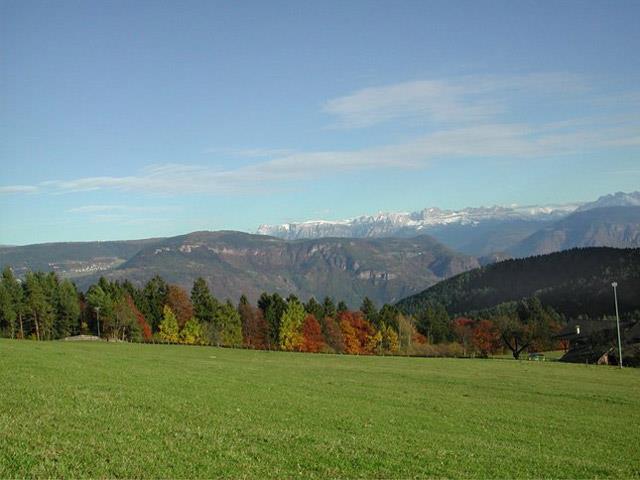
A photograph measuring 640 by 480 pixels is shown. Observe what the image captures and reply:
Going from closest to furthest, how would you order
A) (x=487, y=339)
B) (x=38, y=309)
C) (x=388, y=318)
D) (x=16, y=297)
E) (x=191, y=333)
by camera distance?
(x=16, y=297) → (x=38, y=309) → (x=191, y=333) → (x=388, y=318) → (x=487, y=339)

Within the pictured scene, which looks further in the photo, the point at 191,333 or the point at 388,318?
the point at 388,318

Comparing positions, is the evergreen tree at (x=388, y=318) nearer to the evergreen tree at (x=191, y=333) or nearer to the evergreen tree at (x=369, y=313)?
the evergreen tree at (x=369, y=313)

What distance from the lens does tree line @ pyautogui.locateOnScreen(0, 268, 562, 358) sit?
111m

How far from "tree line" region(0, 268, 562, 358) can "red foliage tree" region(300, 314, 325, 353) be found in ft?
0.62

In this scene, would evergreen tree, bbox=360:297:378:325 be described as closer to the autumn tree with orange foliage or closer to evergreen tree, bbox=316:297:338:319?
the autumn tree with orange foliage

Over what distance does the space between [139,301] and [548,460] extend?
119252mm

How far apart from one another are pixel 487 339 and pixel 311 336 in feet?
163

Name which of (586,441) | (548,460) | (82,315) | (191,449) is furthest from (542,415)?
(82,315)

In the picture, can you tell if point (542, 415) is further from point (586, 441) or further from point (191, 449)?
point (191, 449)

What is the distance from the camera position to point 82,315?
4847 inches

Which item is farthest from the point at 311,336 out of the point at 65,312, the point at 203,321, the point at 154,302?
the point at 65,312

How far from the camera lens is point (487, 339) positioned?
508 feet

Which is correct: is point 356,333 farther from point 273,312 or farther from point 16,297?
point 16,297

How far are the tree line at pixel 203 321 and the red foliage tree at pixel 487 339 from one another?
0.23m
